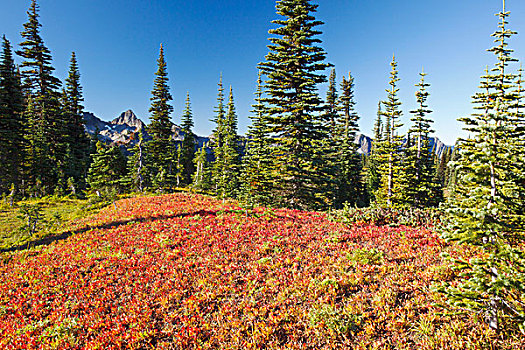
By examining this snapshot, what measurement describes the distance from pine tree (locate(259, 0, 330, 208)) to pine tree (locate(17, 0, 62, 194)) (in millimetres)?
33363


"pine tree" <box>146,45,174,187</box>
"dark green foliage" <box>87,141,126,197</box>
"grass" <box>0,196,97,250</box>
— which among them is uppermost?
"pine tree" <box>146,45,174,187</box>

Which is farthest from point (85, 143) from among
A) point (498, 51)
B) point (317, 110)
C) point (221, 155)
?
point (498, 51)

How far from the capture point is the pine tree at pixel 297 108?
21406 millimetres

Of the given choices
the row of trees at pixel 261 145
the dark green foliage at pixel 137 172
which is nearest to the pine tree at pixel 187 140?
the row of trees at pixel 261 145

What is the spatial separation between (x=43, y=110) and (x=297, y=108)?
40201 mm

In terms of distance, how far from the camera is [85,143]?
44125 mm

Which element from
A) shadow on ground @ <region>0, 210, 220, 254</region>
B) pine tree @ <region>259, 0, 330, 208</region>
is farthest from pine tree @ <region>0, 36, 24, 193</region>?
pine tree @ <region>259, 0, 330, 208</region>

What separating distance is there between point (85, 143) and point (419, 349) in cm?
5372

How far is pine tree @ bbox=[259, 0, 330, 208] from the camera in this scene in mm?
21406

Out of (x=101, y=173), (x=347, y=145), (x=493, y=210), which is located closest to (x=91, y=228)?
(x=101, y=173)

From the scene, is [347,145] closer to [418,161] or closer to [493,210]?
[418,161]

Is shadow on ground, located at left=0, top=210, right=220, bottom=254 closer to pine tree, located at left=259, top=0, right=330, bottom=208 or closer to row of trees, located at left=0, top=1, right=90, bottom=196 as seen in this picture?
pine tree, located at left=259, top=0, right=330, bottom=208

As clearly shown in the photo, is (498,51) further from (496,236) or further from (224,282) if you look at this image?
(224,282)

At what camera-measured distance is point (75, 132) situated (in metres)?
43.0
